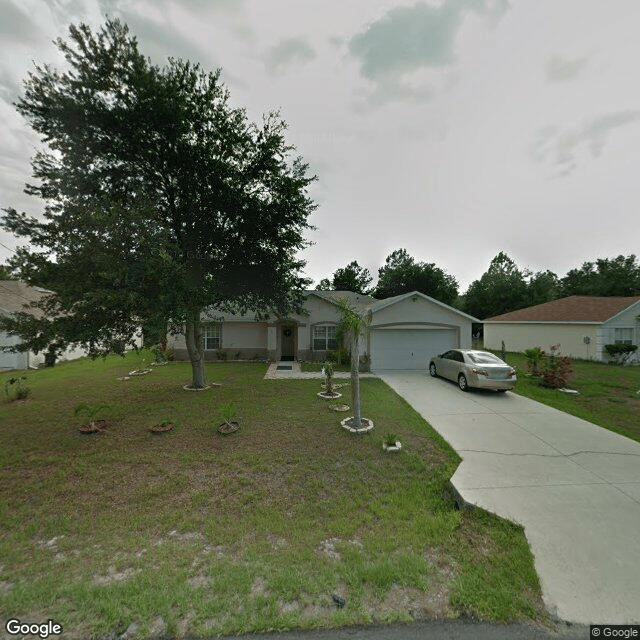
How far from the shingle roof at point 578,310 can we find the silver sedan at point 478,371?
45.8 feet

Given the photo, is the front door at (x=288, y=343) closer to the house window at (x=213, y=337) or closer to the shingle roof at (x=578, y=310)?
the house window at (x=213, y=337)

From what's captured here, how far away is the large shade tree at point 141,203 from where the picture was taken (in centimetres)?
754

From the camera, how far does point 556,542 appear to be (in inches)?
132

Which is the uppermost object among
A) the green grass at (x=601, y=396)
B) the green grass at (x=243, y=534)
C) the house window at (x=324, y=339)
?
the house window at (x=324, y=339)

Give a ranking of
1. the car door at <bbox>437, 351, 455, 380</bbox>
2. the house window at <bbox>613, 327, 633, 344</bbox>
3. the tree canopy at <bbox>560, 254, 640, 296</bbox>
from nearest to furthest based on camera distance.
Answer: the car door at <bbox>437, 351, 455, 380</bbox>, the house window at <bbox>613, 327, 633, 344</bbox>, the tree canopy at <bbox>560, 254, 640, 296</bbox>

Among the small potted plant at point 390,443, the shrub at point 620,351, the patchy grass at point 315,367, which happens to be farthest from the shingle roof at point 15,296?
the shrub at point 620,351

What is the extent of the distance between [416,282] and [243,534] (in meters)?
35.4

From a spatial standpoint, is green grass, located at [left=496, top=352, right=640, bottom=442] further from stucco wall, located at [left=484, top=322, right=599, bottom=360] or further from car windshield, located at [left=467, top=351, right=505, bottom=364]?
stucco wall, located at [left=484, top=322, right=599, bottom=360]

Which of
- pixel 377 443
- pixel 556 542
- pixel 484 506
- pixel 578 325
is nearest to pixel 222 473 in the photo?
pixel 377 443

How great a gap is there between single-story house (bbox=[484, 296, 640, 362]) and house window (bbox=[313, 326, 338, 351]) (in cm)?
1559

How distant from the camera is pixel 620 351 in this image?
704 inches

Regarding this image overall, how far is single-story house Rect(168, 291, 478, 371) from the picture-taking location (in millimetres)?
14695

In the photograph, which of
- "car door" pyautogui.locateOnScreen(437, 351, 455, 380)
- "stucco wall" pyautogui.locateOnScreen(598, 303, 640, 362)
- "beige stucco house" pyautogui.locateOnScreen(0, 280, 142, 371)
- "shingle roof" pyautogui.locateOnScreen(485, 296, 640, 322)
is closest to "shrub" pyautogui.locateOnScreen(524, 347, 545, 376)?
"car door" pyautogui.locateOnScreen(437, 351, 455, 380)

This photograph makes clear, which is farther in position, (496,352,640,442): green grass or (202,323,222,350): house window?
(202,323,222,350): house window
